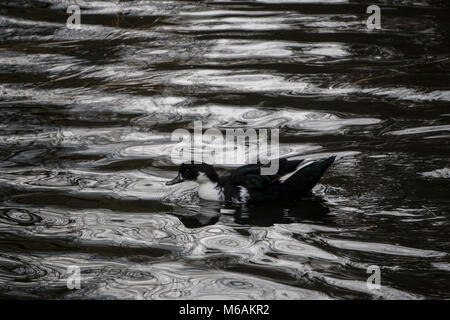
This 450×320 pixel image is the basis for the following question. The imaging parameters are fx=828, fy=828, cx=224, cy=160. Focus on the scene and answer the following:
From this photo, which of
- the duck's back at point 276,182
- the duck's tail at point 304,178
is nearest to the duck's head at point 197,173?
the duck's back at point 276,182

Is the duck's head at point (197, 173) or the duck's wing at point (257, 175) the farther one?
the duck's head at point (197, 173)

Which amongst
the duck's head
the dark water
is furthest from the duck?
the dark water

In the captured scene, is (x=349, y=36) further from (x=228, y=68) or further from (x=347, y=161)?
(x=347, y=161)

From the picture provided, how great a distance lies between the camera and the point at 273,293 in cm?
540

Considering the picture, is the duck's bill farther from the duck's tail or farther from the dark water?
the duck's tail

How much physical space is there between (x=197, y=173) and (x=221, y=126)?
1.50 metres

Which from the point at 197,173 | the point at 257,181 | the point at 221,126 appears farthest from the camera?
the point at 221,126

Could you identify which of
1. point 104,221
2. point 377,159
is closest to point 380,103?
point 377,159

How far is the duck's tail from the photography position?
6.75 m

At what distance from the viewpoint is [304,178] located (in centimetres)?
675

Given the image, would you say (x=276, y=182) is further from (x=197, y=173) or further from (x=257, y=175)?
(x=197, y=173)

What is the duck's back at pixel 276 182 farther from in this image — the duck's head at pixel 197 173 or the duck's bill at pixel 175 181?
the duck's bill at pixel 175 181

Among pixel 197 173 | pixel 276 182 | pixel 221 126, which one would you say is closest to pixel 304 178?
pixel 276 182

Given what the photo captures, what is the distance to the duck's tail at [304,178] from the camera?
6754 mm
